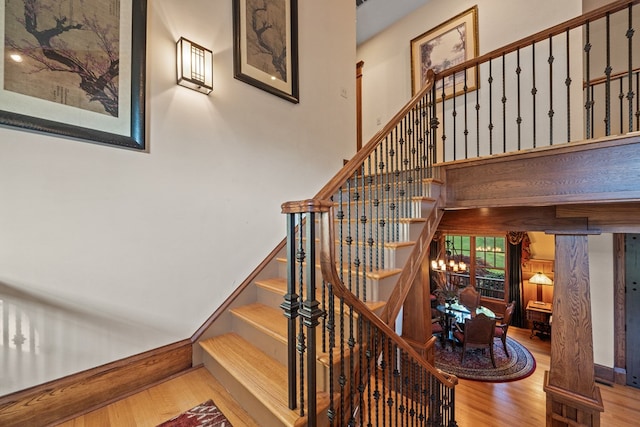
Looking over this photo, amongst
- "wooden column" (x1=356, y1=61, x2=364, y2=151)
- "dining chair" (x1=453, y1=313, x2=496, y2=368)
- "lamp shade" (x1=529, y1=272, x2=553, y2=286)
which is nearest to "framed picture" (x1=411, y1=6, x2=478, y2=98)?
"wooden column" (x1=356, y1=61, x2=364, y2=151)

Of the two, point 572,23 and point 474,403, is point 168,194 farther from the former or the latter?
point 474,403

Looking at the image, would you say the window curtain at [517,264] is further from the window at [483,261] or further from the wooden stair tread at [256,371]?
the wooden stair tread at [256,371]

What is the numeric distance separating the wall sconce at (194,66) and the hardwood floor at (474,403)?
2.02m

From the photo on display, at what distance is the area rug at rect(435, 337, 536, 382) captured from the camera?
4.70m

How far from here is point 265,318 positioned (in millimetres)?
1943

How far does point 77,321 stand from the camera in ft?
4.97

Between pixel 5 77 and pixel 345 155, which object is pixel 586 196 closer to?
pixel 345 155

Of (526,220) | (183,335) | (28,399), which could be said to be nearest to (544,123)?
(526,220)

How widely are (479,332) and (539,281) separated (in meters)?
3.01

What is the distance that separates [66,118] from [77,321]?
112 centimetres

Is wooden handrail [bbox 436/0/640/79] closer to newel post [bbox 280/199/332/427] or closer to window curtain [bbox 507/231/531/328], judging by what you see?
newel post [bbox 280/199/332/427]

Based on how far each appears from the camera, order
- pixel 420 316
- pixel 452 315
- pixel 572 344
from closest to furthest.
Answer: pixel 572 344, pixel 420 316, pixel 452 315

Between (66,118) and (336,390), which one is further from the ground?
(66,118)

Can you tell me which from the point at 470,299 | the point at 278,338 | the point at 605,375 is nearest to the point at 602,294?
the point at 605,375
